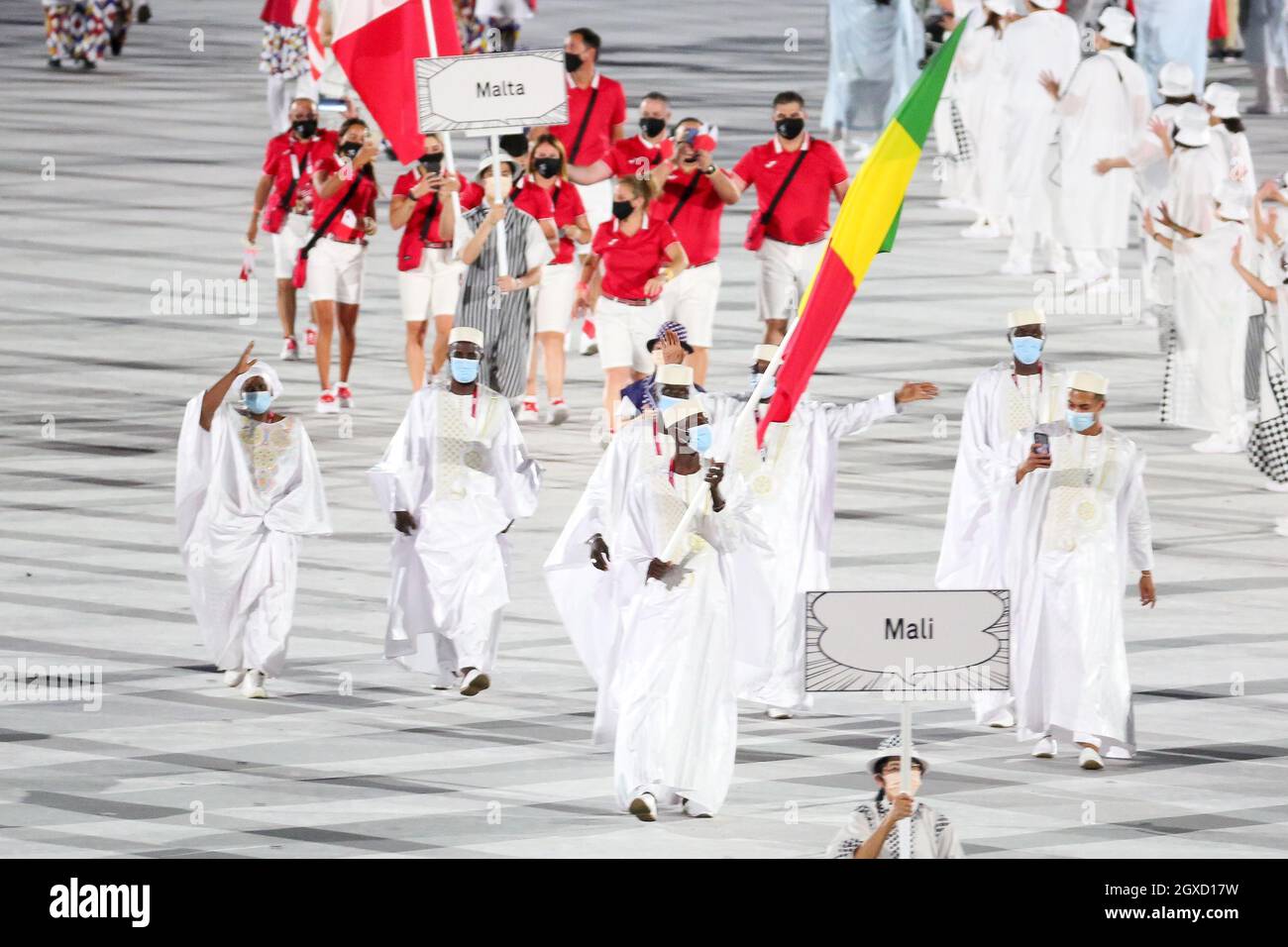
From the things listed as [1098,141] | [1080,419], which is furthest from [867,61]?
[1080,419]

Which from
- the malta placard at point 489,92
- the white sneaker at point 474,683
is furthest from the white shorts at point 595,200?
the white sneaker at point 474,683

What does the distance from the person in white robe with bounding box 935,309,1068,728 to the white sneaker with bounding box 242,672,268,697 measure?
3118mm

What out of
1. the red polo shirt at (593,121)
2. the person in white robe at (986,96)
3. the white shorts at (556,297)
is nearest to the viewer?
the white shorts at (556,297)

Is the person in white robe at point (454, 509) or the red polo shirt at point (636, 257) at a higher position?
the red polo shirt at point (636, 257)

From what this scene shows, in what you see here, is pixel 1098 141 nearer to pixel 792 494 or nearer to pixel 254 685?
pixel 792 494

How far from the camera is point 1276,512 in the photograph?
656 inches

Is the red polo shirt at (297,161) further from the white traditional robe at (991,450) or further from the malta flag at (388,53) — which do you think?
the white traditional robe at (991,450)

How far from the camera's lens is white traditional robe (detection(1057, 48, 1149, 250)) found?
21.0 m

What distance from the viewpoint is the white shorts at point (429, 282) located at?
59.1 ft

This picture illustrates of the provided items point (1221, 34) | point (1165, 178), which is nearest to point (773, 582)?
point (1165, 178)

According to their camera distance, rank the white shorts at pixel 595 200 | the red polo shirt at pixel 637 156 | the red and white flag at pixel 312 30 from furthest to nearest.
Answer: the red and white flag at pixel 312 30, the white shorts at pixel 595 200, the red polo shirt at pixel 637 156

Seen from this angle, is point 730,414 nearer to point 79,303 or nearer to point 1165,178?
point 1165,178

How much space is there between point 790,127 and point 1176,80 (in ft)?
9.23

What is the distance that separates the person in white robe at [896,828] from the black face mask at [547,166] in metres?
8.84
